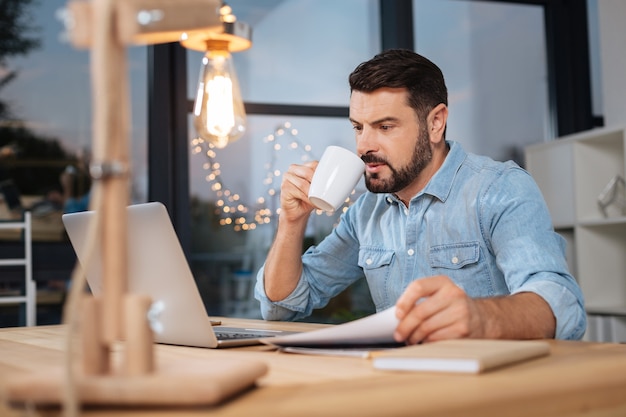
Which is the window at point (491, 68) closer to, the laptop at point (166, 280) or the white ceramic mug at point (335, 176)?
the white ceramic mug at point (335, 176)

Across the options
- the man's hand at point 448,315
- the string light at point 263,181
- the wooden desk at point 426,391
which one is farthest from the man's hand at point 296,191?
the string light at point 263,181

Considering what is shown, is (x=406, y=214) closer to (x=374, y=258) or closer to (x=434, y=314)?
(x=374, y=258)

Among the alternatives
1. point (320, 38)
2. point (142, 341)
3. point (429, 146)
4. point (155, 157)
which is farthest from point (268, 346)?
point (320, 38)

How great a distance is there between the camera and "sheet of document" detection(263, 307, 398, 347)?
37.1 inches

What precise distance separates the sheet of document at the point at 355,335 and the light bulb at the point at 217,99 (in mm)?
677

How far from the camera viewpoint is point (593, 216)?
134 inches

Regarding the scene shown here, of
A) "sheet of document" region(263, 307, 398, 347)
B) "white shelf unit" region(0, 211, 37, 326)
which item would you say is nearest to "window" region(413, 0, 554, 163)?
"white shelf unit" region(0, 211, 37, 326)

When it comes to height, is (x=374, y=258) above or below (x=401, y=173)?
below

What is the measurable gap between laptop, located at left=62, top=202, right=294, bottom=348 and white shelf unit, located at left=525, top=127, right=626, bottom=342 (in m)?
2.53

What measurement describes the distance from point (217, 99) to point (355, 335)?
80cm

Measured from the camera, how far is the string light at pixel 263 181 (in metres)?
3.42

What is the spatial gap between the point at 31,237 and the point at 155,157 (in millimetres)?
613

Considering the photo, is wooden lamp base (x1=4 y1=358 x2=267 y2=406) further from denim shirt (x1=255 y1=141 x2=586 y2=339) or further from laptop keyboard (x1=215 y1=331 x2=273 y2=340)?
denim shirt (x1=255 y1=141 x2=586 y2=339)

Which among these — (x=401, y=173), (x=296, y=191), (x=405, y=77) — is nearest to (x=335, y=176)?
(x=296, y=191)
